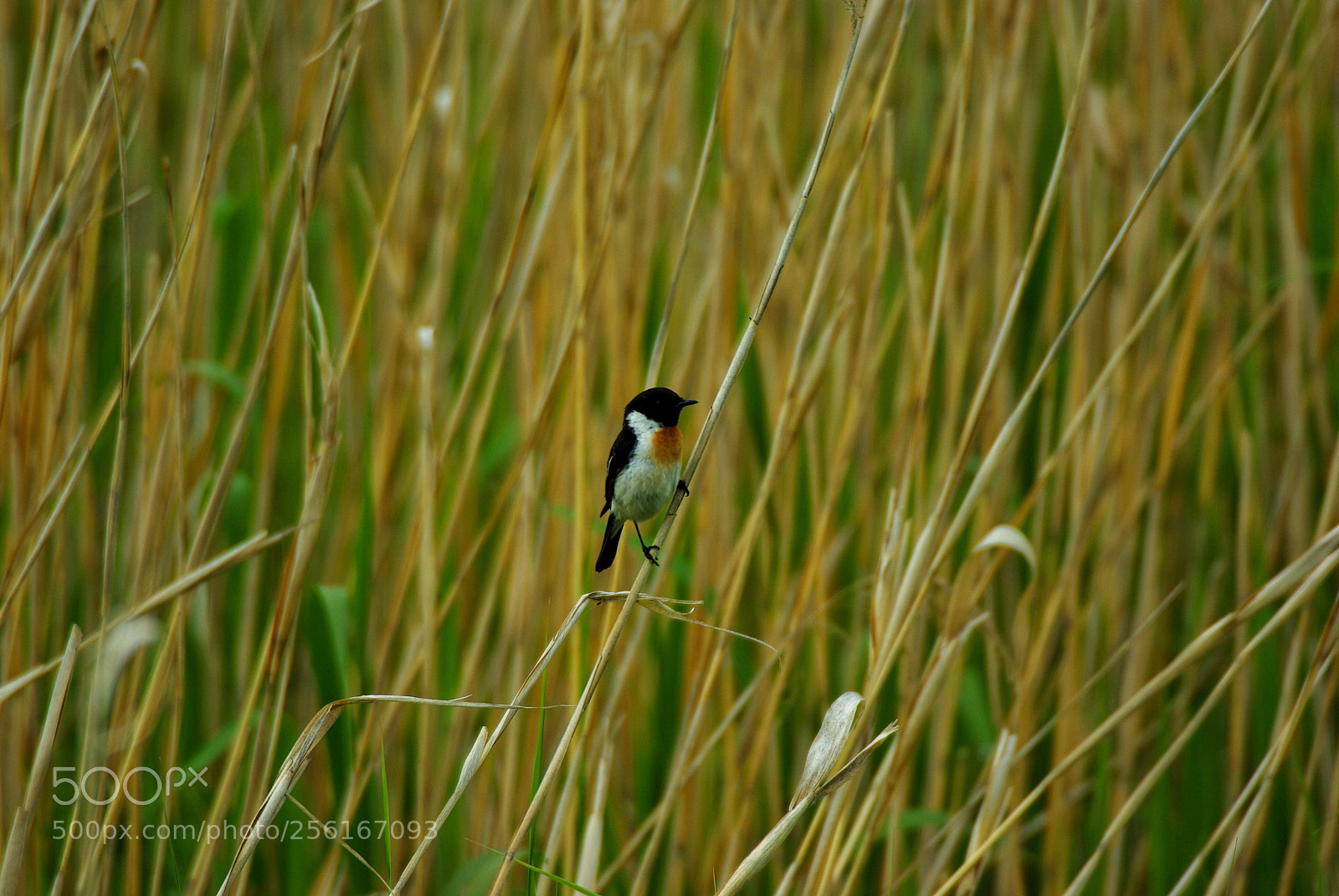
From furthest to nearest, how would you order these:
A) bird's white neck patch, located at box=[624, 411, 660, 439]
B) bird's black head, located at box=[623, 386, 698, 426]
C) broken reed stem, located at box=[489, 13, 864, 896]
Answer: bird's white neck patch, located at box=[624, 411, 660, 439] < bird's black head, located at box=[623, 386, 698, 426] < broken reed stem, located at box=[489, 13, 864, 896]

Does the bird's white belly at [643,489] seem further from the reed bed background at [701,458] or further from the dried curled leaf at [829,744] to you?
the dried curled leaf at [829,744]

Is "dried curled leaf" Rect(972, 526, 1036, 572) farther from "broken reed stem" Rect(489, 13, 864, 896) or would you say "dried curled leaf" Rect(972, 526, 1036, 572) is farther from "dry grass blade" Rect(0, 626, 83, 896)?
"dry grass blade" Rect(0, 626, 83, 896)

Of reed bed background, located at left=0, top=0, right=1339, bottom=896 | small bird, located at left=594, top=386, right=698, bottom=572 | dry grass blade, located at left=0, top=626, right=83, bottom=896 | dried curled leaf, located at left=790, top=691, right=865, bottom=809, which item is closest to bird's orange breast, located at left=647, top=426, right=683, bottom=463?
small bird, located at left=594, top=386, right=698, bottom=572

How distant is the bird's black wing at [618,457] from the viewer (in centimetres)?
177

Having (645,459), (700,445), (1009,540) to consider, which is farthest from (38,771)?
(1009,540)

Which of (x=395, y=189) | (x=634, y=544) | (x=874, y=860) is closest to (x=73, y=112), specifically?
(x=395, y=189)

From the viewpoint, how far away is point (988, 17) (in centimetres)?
171

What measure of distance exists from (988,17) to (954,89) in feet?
0.66

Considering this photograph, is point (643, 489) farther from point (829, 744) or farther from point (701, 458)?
point (829, 744)

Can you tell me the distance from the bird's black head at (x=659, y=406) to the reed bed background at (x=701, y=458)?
7 cm

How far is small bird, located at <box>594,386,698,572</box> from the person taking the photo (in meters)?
1.69

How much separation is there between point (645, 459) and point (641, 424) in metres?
0.07

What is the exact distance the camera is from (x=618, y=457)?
180 cm

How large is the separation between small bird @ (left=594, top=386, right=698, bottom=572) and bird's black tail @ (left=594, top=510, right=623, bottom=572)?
3cm
